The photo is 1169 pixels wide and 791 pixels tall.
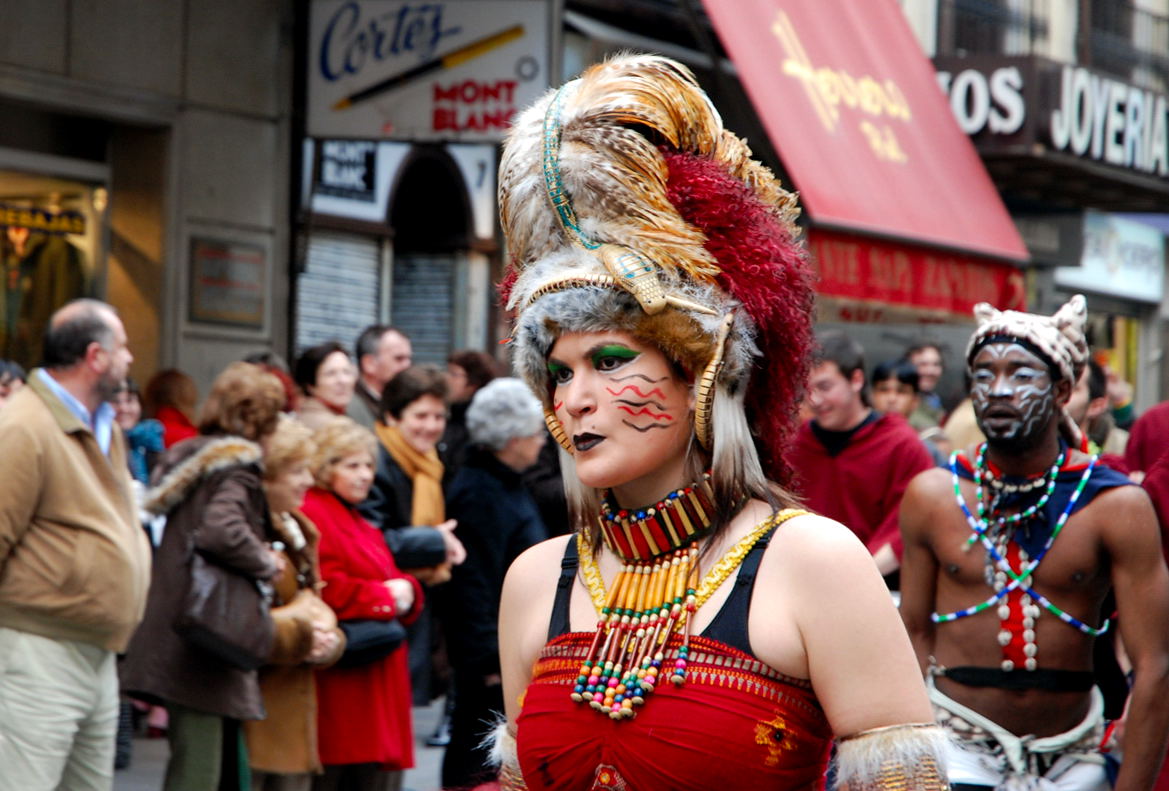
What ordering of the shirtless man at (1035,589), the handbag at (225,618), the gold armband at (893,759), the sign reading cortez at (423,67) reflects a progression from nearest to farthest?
the gold armband at (893,759) < the shirtless man at (1035,589) < the handbag at (225,618) < the sign reading cortez at (423,67)

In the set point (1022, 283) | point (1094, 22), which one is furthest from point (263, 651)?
point (1094, 22)

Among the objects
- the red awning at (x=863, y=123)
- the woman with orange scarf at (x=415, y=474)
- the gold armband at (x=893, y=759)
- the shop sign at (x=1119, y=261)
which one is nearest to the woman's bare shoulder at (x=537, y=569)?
the gold armband at (x=893, y=759)

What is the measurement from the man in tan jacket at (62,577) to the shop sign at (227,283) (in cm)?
466

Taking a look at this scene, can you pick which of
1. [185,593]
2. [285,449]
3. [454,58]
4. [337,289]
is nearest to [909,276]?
[454,58]

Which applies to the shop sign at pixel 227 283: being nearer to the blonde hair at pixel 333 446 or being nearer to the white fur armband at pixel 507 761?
the blonde hair at pixel 333 446

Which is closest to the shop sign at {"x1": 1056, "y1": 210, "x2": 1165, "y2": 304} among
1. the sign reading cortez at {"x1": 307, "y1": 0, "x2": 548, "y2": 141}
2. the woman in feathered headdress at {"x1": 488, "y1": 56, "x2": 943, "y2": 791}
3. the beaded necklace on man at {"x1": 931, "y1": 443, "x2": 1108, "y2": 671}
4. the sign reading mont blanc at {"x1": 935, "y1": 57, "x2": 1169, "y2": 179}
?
the sign reading mont blanc at {"x1": 935, "y1": 57, "x2": 1169, "y2": 179}

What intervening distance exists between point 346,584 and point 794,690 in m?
4.19

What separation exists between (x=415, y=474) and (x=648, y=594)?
15.7 feet

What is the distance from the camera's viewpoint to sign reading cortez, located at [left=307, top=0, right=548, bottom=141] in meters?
10.5

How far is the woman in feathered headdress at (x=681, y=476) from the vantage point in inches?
105

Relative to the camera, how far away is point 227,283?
11109mm

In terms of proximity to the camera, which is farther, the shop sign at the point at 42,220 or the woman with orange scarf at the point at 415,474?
the shop sign at the point at 42,220

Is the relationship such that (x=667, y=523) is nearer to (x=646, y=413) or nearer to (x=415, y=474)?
(x=646, y=413)

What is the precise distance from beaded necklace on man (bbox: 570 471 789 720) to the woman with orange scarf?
434 cm
